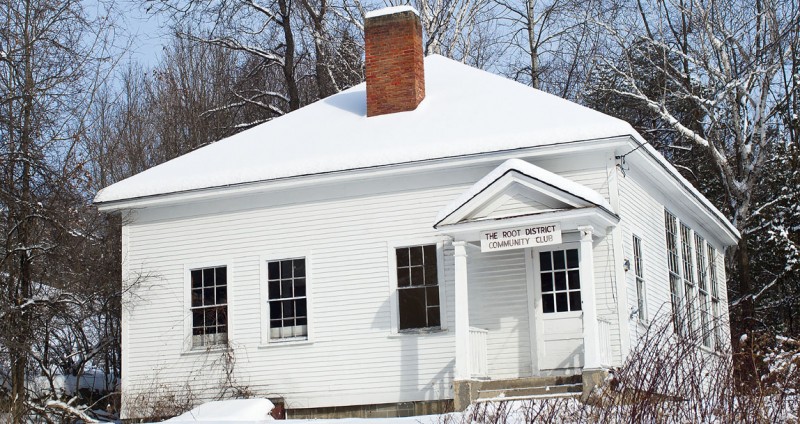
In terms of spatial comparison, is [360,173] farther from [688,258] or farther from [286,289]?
[688,258]

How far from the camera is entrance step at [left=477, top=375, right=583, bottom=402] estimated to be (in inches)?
583

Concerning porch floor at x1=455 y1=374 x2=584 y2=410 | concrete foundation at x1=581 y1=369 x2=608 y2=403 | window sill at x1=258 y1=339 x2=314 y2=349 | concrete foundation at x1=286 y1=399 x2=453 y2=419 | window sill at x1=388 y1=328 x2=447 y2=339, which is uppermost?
window sill at x1=388 y1=328 x2=447 y2=339

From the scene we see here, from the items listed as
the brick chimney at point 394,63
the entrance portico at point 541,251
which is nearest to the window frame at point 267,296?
the entrance portico at point 541,251

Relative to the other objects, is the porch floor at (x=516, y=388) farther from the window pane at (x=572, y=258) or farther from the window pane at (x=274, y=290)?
the window pane at (x=274, y=290)

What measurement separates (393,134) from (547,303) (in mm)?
4173

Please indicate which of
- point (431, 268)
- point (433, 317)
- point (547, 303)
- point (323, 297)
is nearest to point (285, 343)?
point (323, 297)

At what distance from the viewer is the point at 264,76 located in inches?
1484

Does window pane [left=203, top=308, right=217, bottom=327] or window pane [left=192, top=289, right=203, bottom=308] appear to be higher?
window pane [left=192, top=289, right=203, bottom=308]

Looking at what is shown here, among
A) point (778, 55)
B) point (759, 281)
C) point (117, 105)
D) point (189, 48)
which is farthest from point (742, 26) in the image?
point (117, 105)

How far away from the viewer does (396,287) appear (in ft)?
56.3

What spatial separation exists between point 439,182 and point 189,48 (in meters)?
26.3

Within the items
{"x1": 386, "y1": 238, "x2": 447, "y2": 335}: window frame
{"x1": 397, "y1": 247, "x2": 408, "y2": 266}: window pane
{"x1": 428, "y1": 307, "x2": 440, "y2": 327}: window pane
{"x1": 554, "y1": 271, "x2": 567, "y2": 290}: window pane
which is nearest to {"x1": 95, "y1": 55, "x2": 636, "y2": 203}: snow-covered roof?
{"x1": 386, "y1": 238, "x2": 447, "y2": 335}: window frame

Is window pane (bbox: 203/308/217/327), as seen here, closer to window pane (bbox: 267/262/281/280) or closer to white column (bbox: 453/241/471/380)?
window pane (bbox: 267/262/281/280)

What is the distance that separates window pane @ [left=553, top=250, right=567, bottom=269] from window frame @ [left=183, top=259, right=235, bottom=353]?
19.3 ft
